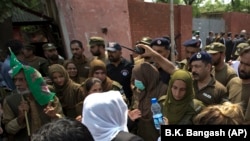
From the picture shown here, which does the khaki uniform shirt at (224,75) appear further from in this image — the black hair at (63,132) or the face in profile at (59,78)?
the black hair at (63,132)

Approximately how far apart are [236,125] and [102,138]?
81 centimetres

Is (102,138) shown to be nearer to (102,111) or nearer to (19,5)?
(102,111)

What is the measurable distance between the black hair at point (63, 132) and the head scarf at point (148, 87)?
7.50 ft

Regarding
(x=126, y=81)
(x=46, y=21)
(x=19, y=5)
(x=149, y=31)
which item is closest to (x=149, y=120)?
(x=126, y=81)

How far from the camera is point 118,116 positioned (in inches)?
87.0

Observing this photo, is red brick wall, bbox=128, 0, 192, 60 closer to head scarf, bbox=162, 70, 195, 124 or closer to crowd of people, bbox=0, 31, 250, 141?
crowd of people, bbox=0, 31, 250, 141

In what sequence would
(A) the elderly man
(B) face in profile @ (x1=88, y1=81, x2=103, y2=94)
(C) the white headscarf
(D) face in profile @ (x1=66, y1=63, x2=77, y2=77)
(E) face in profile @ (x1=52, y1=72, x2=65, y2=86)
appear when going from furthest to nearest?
(D) face in profile @ (x1=66, y1=63, x2=77, y2=77)
(E) face in profile @ (x1=52, y1=72, x2=65, y2=86)
(B) face in profile @ (x1=88, y1=81, x2=103, y2=94)
(A) the elderly man
(C) the white headscarf

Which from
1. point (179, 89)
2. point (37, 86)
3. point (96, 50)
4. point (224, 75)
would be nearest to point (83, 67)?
point (96, 50)

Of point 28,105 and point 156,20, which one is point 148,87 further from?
point 156,20

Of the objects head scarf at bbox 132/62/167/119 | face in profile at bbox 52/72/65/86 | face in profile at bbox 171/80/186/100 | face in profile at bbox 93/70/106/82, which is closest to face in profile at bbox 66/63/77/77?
face in profile at bbox 93/70/106/82

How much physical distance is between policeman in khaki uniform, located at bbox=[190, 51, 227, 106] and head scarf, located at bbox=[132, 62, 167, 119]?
1.21 ft

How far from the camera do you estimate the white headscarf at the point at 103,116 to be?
6.99ft

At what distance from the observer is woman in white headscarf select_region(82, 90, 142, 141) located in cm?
213

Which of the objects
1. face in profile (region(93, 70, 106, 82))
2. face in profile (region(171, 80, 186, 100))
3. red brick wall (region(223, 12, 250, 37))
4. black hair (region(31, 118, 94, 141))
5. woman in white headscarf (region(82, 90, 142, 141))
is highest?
black hair (region(31, 118, 94, 141))
